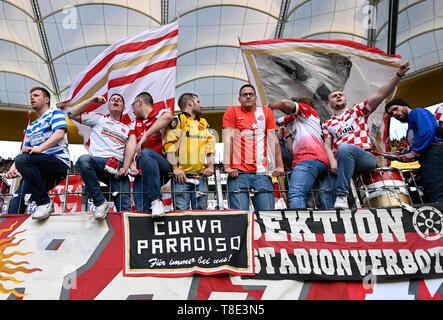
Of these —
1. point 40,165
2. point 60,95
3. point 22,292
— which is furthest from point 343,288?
point 60,95

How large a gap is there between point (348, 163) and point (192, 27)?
14987 mm

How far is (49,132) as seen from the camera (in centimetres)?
483

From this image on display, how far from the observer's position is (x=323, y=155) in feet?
17.3

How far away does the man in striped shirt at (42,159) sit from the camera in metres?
4.32

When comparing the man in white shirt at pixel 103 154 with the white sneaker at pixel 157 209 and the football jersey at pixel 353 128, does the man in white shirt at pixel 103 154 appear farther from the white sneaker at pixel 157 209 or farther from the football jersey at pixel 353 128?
the football jersey at pixel 353 128

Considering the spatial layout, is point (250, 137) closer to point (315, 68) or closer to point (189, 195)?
point (189, 195)

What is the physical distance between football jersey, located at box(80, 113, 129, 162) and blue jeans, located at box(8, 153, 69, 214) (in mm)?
600

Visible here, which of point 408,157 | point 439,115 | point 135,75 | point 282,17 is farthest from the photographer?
point 282,17

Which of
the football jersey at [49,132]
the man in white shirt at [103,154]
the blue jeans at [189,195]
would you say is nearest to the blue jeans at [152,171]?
the blue jeans at [189,195]

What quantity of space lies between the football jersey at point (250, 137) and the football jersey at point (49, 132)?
2.15 m

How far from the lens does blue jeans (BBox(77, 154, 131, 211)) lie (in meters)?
4.44

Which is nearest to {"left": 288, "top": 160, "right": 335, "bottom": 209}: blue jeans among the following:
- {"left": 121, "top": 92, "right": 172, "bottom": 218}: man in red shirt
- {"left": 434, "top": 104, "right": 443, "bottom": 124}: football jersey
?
{"left": 121, "top": 92, "right": 172, "bottom": 218}: man in red shirt

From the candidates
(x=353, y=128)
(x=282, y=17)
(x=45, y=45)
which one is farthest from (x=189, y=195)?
(x=45, y=45)
